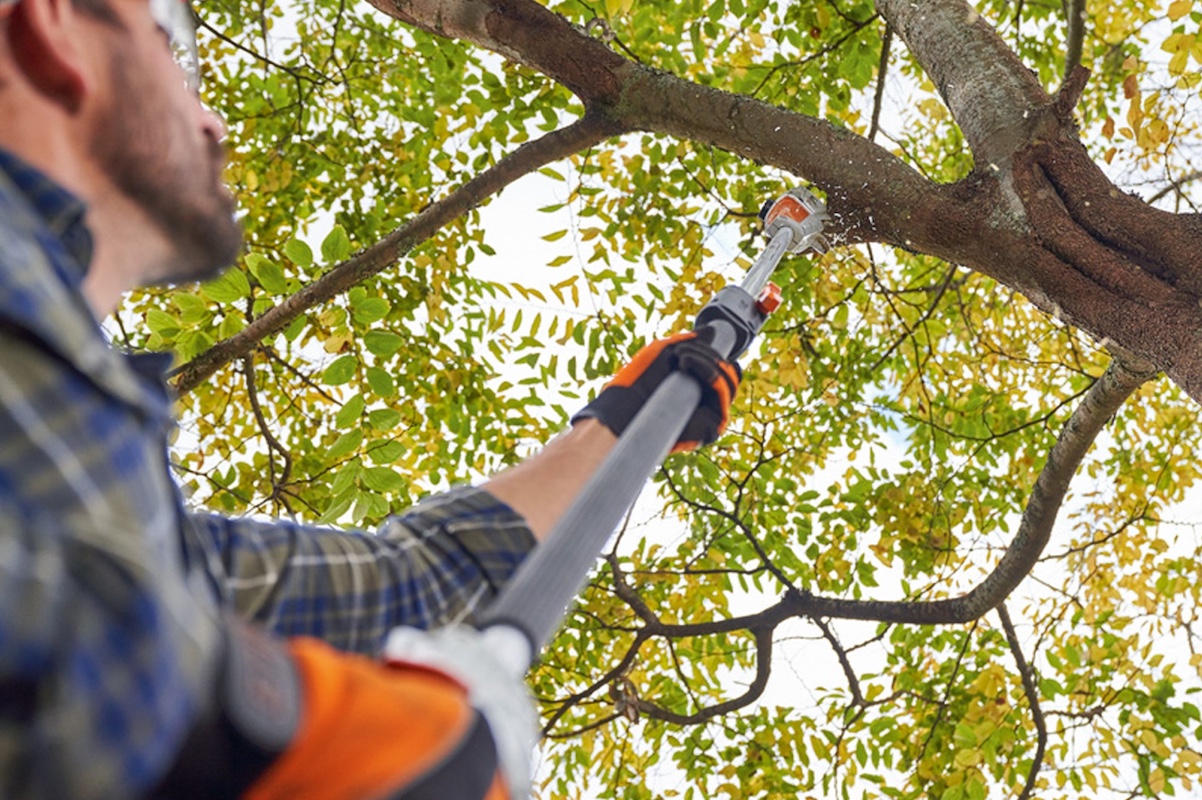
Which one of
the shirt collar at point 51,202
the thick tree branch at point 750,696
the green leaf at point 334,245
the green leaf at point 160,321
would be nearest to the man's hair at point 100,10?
the shirt collar at point 51,202

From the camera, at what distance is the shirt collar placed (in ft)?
3.30

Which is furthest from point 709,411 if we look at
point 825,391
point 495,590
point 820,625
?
point 825,391

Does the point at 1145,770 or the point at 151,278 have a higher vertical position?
the point at 1145,770

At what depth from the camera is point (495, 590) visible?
1.79 m

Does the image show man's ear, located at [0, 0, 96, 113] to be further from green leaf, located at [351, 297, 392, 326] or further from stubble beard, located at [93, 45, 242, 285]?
green leaf, located at [351, 297, 392, 326]

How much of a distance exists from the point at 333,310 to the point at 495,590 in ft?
6.65

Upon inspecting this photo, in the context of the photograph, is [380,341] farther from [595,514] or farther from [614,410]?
[595,514]

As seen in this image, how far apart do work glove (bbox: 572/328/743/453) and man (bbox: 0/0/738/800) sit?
0.88m

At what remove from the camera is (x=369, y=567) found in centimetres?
167

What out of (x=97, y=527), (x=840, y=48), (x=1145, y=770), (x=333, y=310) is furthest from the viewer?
(x=840, y=48)

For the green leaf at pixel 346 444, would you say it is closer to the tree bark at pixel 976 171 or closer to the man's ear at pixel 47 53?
the tree bark at pixel 976 171

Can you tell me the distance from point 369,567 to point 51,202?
86cm

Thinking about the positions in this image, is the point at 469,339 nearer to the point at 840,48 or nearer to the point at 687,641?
the point at 687,641

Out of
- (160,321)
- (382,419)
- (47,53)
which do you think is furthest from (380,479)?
(47,53)
